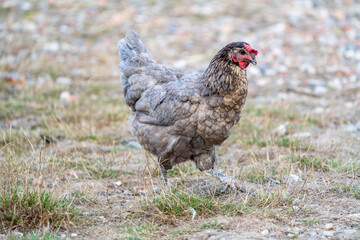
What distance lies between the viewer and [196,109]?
13.3 ft

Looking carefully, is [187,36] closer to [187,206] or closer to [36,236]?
[187,206]

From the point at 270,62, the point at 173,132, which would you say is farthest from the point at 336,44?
the point at 173,132

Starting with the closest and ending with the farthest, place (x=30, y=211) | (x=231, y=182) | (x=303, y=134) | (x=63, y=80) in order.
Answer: (x=30, y=211)
(x=231, y=182)
(x=303, y=134)
(x=63, y=80)

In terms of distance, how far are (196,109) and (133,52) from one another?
1.38m

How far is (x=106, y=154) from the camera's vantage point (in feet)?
18.1

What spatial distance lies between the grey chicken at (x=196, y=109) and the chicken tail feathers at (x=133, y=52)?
387 mm

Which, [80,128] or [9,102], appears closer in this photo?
[80,128]

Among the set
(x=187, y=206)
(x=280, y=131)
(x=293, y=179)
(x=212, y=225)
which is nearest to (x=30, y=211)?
(x=187, y=206)

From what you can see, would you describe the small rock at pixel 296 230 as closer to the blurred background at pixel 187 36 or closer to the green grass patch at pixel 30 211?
the green grass patch at pixel 30 211

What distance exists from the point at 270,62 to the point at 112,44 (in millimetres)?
3594

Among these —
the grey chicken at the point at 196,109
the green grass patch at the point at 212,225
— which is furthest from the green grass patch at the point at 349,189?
the green grass patch at the point at 212,225

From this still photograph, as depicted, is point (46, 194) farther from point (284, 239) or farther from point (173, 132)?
point (284, 239)

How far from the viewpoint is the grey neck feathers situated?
3996 millimetres

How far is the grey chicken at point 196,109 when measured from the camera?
13.2ft
